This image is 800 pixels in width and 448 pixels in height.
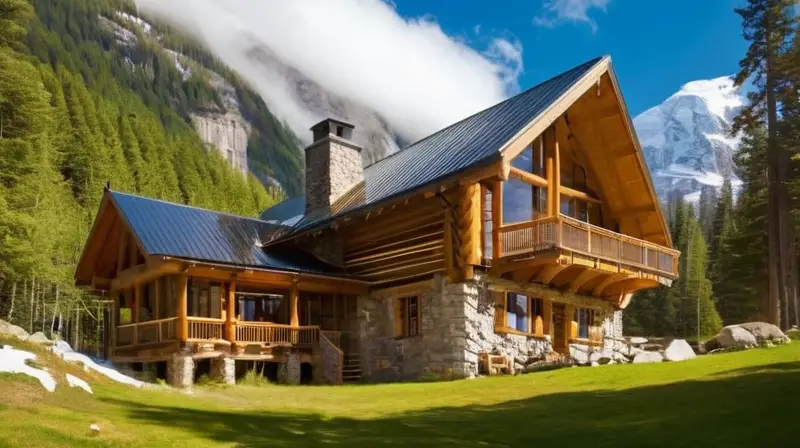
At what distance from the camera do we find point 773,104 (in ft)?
118

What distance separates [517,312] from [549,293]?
6.24 feet

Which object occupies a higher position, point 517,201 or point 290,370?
point 517,201

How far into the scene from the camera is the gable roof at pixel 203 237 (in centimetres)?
2277

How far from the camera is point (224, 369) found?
22359 mm

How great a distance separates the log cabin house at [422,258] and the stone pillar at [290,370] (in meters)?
0.05

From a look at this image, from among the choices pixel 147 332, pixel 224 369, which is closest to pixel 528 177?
pixel 224 369

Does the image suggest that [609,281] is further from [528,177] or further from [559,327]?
[528,177]

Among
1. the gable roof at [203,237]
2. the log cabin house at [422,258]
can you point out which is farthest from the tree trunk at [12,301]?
the gable roof at [203,237]

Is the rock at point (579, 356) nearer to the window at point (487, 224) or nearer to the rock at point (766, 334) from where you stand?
the window at point (487, 224)

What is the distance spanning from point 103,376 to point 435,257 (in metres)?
10.4

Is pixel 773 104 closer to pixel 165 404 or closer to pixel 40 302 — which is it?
pixel 165 404

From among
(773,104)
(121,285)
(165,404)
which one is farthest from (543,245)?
(773,104)

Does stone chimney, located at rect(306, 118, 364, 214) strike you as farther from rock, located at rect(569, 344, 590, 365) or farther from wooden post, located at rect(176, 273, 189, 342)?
rock, located at rect(569, 344, 590, 365)

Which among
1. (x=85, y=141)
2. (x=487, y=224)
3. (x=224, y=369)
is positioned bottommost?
(x=224, y=369)
